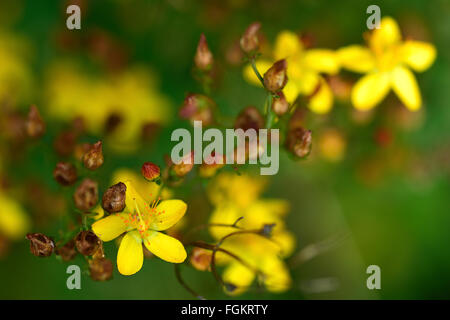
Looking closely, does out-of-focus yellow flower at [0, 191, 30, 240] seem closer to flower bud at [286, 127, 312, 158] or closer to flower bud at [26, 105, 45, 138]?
flower bud at [26, 105, 45, 138]

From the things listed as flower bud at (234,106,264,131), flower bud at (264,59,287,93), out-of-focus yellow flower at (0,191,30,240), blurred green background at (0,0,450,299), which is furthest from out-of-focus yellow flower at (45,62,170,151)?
flower bud at (264,59,287,93)

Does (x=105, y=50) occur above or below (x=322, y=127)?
above

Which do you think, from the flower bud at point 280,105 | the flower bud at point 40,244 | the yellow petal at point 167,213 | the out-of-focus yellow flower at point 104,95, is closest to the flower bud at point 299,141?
the flower bud at point 280,105

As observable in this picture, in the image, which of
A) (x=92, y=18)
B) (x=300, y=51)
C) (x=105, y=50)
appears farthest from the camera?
(x=92, y=18)

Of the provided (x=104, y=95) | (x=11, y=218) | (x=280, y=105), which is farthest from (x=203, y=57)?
(x=11, y=218)
